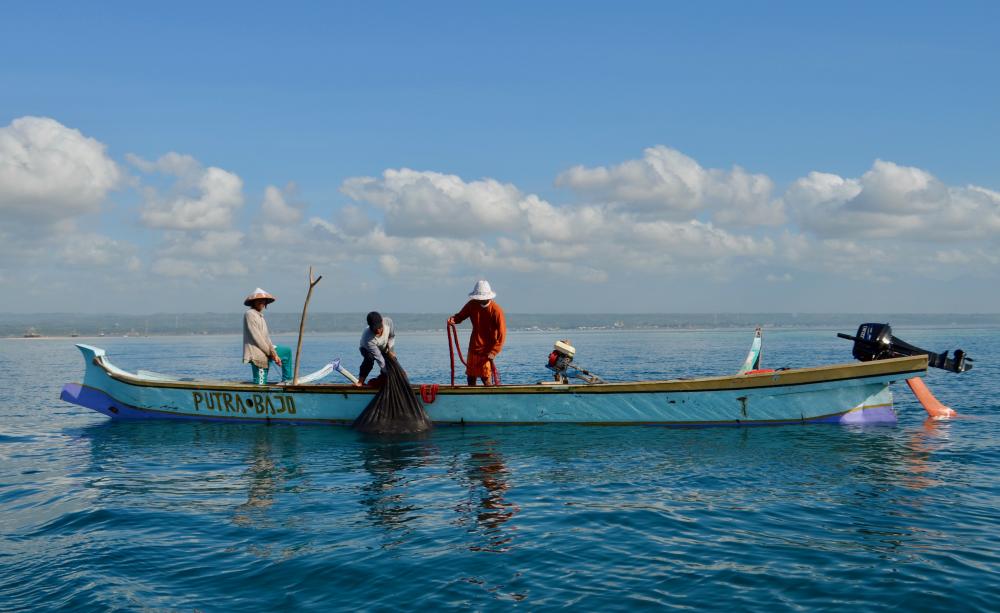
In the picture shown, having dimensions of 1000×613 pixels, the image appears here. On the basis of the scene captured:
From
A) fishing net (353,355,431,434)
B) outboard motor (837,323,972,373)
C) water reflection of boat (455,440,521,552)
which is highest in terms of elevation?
outboard motor (837,323,972,373)

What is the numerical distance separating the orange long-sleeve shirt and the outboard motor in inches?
246

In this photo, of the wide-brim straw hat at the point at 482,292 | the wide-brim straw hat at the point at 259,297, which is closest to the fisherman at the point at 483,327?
the wide-brim straw hat at the point at 482,292

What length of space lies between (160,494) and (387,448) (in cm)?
389

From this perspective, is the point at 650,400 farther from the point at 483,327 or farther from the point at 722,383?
the point at 483,327

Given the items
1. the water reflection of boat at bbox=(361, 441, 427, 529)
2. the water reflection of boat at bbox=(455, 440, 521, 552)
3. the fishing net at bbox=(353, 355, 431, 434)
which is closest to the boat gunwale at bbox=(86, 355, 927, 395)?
the fishing net at bbox=(353, 355, 431, 434)

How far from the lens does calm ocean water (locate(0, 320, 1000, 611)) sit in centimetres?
547

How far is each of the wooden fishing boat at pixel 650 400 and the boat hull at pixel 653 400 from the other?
2 cm

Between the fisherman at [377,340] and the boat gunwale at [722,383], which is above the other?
the fisherman at [377,340]

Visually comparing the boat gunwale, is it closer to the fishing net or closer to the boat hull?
the boat hull

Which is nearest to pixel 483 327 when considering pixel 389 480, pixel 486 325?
pixel 486 325

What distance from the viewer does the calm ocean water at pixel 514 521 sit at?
547cm

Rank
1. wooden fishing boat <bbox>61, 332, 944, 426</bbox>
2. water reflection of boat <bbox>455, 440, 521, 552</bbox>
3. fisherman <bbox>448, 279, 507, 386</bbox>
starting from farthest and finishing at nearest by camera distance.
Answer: fisherman <bbox>448, 279, 507, 386</bbox> < wooden fishing boat <bbox>61, 332, 944, 426</bbox> < water reflection of boat <bbox>455, 440, 521, 552</bbox>

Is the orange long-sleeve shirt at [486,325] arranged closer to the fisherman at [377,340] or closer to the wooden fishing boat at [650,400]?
the wooden fishing boat at [650,400]

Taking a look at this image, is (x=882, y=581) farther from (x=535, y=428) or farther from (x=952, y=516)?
(x=535, y=428)
